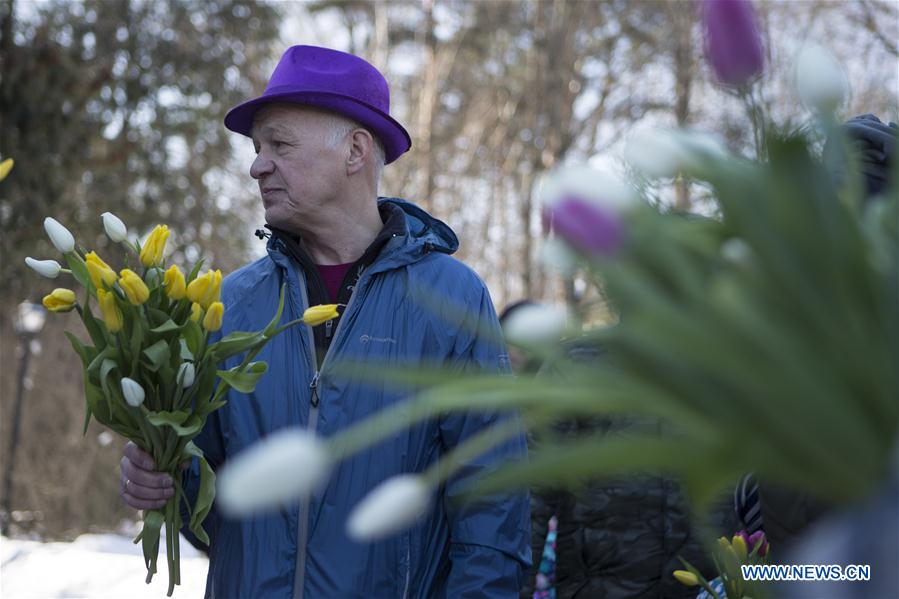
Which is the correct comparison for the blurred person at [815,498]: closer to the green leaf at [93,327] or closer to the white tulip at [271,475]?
the white tulip at [271,475]

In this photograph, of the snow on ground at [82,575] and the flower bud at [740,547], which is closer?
the flower bud at [740,547]

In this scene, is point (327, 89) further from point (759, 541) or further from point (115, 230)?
point (759, 541)

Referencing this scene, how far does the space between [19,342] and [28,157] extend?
194cm

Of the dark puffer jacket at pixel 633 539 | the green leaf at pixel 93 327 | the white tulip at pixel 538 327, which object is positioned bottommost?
the dark puffer jacket at pixel 633 539

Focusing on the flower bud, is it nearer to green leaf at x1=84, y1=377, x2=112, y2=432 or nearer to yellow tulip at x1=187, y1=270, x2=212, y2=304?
yellow tulip at x1=187, y1=270, x2=212, y2=304

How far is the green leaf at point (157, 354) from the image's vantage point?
6.05 feet

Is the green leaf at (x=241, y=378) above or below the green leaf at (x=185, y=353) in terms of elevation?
below

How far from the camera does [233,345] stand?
1.95 metres

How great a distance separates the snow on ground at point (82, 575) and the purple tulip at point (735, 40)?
2.88 meters

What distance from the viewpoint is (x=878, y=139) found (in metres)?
1.36

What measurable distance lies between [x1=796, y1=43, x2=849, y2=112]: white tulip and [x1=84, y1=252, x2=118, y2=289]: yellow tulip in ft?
4.10

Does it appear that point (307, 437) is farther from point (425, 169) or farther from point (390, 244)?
point (425, 169)

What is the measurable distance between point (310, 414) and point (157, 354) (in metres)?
0.45

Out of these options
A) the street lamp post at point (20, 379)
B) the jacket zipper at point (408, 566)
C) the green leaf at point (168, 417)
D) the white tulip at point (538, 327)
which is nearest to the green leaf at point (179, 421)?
the green leaf at point (168, 417)
